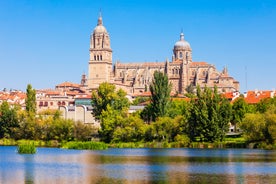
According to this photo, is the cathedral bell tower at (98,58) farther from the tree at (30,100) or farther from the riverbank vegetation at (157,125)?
the riverbank vegetation at (157,125)

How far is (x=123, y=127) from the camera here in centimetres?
7469

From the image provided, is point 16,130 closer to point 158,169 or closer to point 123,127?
point 123,127

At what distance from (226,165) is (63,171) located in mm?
10623

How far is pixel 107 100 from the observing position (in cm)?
8194

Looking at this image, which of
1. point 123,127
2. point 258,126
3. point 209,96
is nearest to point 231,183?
point 258,126

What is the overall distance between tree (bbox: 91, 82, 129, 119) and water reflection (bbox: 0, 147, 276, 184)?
1192 inches

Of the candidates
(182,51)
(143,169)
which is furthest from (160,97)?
(182,51)

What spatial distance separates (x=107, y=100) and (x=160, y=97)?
8124 millimetres

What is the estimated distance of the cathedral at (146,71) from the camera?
497 feet

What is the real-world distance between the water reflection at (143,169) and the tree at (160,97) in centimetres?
2481

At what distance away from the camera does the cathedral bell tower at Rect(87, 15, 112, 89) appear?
496 feet

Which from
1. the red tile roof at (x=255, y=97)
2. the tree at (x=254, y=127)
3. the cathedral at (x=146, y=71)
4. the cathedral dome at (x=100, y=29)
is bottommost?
the tree at (x=254, y=127)

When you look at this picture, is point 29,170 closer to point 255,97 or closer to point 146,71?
point 255,97

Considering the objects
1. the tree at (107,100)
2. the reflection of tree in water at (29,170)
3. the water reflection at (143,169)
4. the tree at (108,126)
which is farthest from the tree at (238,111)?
the reflection of tree in water at (29,170)
